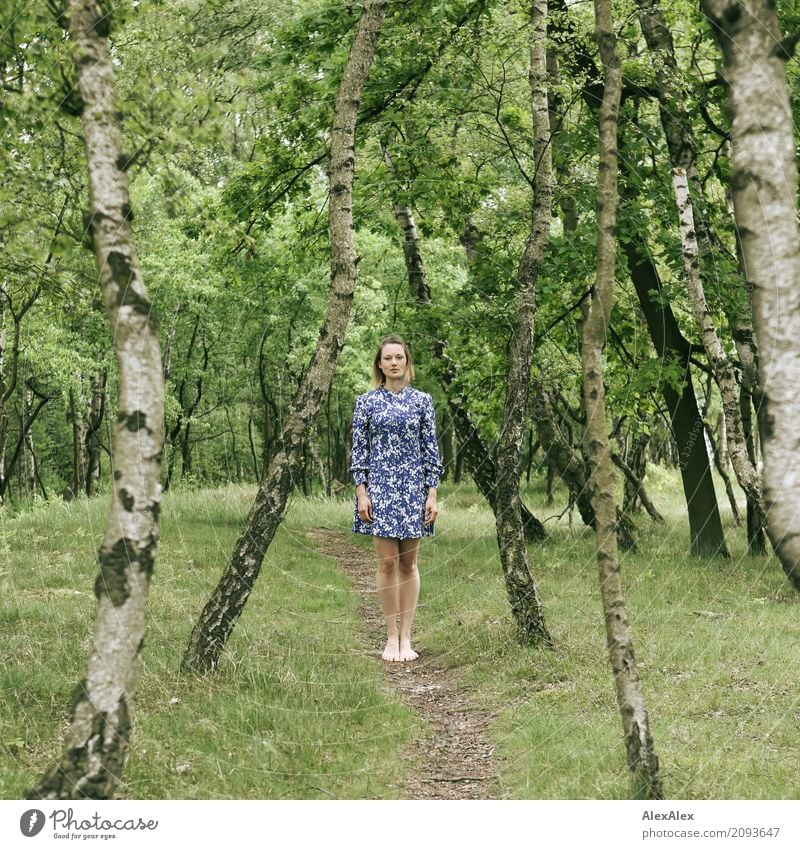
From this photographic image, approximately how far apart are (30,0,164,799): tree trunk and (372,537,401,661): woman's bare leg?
3215 millimetres

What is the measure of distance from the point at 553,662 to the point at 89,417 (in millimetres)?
23599

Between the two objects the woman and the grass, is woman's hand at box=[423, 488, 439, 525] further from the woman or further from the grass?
the grass

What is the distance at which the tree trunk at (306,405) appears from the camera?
6066 mm

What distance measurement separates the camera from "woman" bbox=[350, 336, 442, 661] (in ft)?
21.4

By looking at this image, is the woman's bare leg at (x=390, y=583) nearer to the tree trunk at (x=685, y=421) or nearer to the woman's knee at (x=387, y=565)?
the woman's knee at (x=387, y=565)

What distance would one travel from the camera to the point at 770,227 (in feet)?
10.4

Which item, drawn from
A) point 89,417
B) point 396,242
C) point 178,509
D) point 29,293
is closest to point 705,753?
point 29,293

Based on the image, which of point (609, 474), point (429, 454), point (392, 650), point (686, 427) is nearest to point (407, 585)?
point (392, 650)

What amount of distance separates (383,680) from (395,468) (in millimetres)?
1508

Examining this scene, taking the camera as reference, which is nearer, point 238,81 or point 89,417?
point 238,81

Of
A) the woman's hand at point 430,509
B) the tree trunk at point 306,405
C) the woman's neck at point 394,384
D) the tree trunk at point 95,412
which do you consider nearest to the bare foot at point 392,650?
the woman's hand at point 430,509

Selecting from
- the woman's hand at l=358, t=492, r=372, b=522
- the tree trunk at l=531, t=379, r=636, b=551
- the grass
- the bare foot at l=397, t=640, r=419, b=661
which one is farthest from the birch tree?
the tree trunk at l=531, t=379, r=636, b=551
